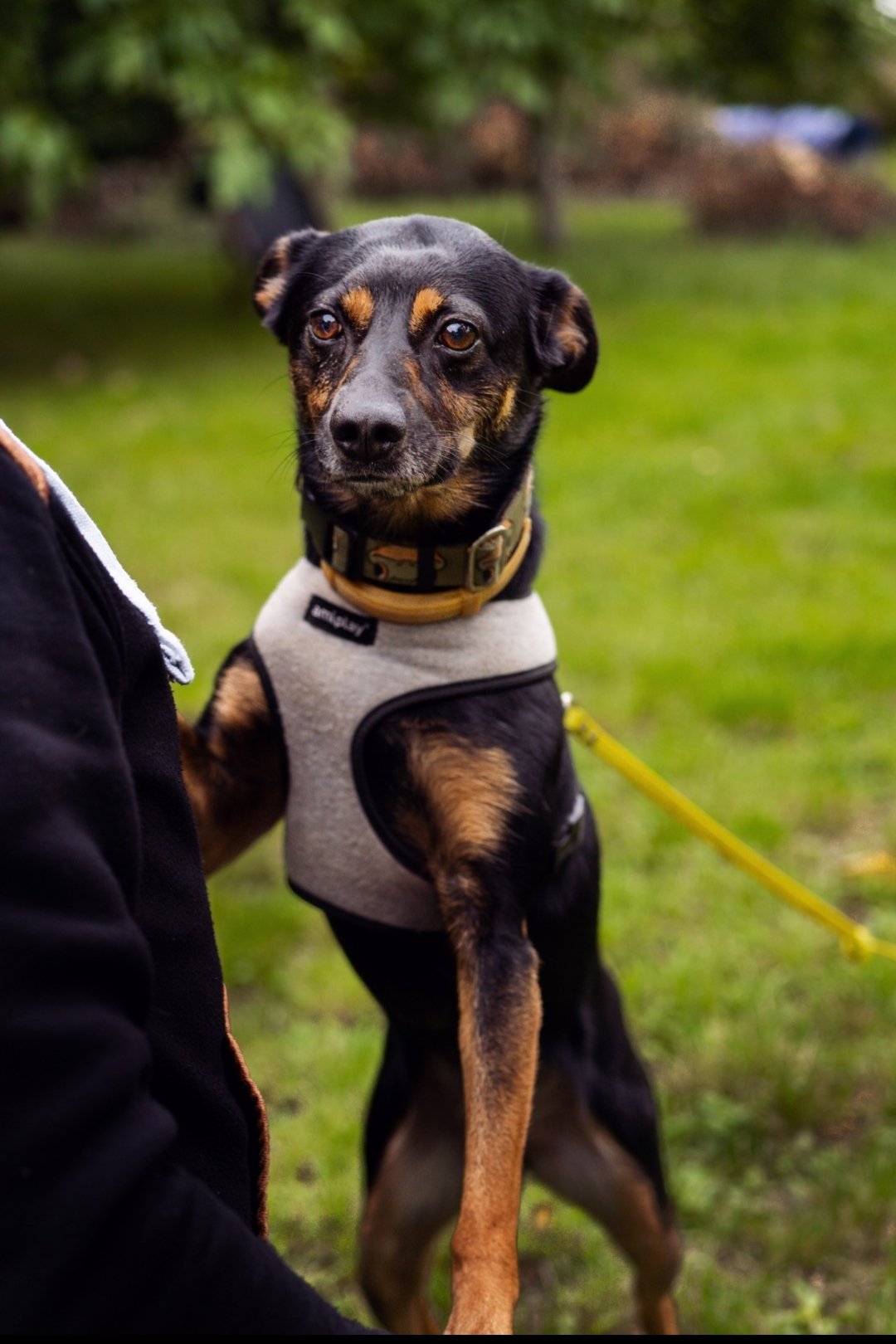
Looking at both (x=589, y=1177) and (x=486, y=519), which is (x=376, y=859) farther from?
(x=589, y=1177)

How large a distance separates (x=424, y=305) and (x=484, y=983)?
34.8 inches

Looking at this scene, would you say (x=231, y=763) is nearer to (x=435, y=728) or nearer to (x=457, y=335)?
(x=435, y=728)

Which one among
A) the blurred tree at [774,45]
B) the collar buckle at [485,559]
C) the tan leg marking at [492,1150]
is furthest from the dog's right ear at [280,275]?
the blurred tree at [774,45]

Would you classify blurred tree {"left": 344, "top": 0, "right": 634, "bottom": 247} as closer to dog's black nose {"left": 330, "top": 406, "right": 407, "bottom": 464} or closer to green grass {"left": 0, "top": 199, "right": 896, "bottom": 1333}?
green grass {"left": 0, "top": 199, "right": 896, "bottom": 1333}

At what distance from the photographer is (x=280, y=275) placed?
203cm

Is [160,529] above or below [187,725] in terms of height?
below

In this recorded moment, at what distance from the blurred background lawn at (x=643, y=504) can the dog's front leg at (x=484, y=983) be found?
69cm

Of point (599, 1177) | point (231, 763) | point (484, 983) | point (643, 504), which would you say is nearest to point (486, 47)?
point (643, 504)

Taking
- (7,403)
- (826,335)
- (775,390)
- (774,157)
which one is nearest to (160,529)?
(7,403)

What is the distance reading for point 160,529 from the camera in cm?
Result: 566

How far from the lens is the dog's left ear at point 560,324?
1972mm

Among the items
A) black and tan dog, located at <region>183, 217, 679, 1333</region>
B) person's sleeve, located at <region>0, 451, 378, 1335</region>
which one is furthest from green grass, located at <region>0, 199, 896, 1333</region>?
person's sleeve, located at <region>0, 451, 378, 1335</region>

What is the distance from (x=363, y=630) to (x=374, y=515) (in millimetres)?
192

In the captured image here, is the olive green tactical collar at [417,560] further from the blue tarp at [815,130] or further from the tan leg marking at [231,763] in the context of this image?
the blue tarp at [815,130]
